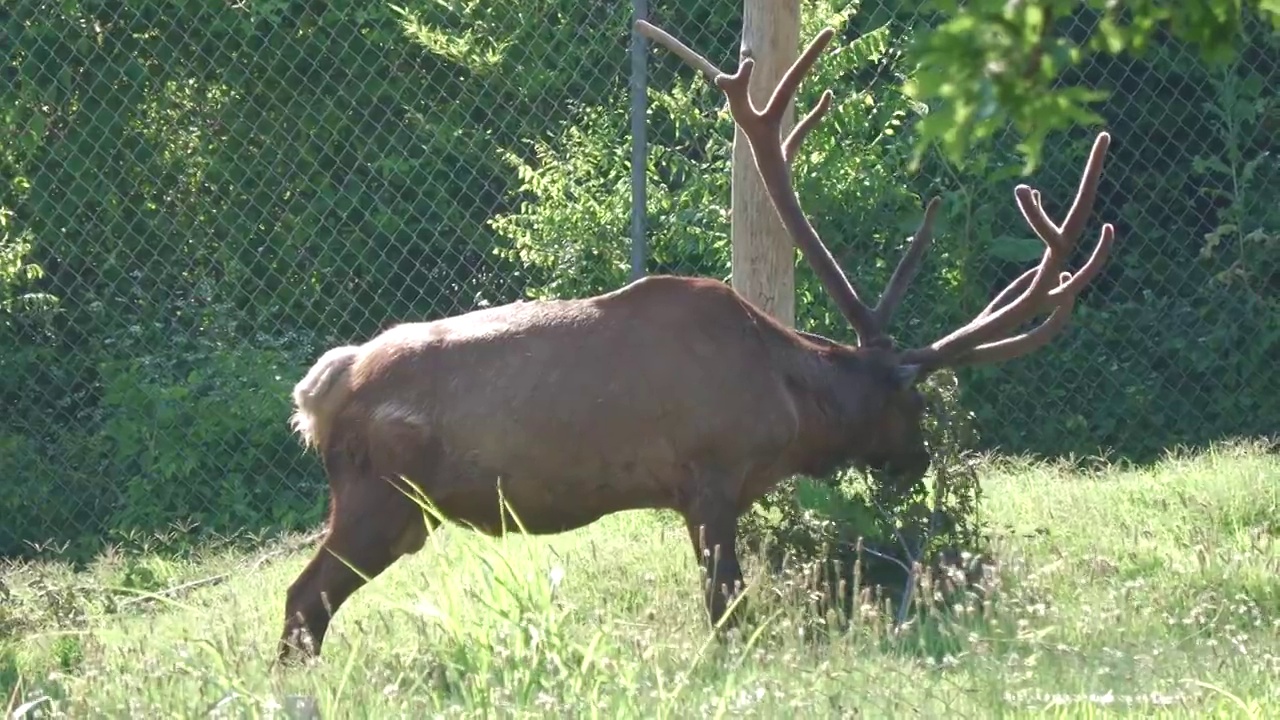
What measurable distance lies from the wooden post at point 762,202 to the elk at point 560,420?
348mm

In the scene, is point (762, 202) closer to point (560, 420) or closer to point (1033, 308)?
point (1033, 308)

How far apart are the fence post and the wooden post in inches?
30.2

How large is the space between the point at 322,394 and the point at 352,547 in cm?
52

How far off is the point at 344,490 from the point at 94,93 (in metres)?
4.05

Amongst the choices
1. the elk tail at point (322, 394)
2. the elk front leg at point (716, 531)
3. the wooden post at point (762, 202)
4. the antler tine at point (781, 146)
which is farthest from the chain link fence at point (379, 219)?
the elk front leg at point (716, 531)

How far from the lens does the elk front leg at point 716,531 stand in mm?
5719

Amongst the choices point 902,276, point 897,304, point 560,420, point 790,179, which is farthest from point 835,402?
point 560,420

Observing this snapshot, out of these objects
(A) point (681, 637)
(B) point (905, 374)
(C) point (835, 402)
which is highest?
(B) point (905, 374)

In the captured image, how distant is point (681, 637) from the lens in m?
4.88

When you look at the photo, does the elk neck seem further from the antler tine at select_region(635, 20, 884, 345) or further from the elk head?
the antler tine at select_region(635, 20, 884, 345)

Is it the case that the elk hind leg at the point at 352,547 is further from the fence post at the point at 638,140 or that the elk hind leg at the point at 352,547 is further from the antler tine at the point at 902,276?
the fence post at the point at 638,140

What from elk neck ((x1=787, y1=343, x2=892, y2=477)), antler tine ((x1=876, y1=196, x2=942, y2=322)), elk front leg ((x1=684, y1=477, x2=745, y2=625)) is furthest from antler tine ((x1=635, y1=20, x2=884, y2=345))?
elk front leg ((x1=684, y1=477, x2=745, y2=625))

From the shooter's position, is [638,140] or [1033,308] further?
[638,140]

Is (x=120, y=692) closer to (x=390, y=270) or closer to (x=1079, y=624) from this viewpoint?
(x=1079, y=624)
